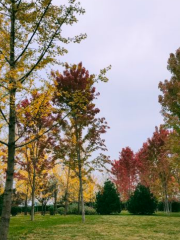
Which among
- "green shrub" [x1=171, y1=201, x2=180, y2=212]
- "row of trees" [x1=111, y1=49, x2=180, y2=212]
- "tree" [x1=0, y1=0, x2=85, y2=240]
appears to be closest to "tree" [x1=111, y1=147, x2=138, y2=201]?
"row of trees" [x1=111, y1=49, x2=180, y2=212]

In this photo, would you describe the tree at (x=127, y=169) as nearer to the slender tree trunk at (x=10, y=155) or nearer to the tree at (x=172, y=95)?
the tree at (x=172, y=95)

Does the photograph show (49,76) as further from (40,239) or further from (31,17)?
(40,239)

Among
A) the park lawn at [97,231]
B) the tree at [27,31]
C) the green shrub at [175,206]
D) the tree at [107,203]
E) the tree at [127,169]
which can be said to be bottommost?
the green shrub at [175,206]

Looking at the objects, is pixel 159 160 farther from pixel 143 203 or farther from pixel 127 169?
pixel 127 169

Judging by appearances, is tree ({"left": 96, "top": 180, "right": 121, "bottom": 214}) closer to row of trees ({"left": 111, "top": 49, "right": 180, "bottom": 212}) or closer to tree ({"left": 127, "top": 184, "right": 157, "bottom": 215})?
tree ({"left": 127, "top": 184, "right": 157, "bottom": 215})

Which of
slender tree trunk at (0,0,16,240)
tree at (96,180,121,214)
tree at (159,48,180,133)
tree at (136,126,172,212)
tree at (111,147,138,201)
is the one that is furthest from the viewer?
tree at (111,147,138,201)

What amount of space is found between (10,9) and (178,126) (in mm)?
9984

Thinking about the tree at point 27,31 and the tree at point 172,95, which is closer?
the tree at point 27,31

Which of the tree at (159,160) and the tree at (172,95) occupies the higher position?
the tree at (172,95)

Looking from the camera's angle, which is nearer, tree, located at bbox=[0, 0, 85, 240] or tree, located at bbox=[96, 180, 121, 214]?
tree, located at bbox=[0, 0, 85, 240]

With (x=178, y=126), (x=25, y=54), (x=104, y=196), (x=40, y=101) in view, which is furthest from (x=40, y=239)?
(x=104, y=196)

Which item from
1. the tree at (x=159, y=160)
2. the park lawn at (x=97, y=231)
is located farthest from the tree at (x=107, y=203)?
the park lawn at (x=97, y=231)

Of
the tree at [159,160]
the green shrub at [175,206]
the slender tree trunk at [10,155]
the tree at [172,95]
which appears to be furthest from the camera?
the green shrub at [175,206]

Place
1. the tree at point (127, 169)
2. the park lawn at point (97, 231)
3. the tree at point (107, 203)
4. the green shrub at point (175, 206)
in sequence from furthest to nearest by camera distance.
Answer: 1. the tree at point (127, 169)
2. the green shrub at point (175, 206)
3. the tree at point (107, 203)
4. the park lawn at point (97, 231)
